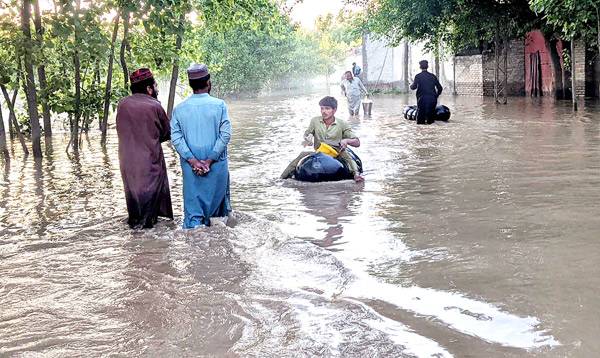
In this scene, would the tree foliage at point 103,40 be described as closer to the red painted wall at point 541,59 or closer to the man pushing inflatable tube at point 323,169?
the man pushing inflatable tube at point 323,169

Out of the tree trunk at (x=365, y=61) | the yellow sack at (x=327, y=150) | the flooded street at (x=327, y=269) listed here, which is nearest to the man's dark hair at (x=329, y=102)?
the yellow sack at (x=327, y=150)

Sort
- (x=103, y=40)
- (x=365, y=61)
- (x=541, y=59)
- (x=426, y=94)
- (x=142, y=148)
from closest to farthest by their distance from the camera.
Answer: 1. (x=142, y=148)
2. (x=103, y=40)
3. (x=426, y=94)
4. (x=541, y=59)
5. (x=365, y=61)

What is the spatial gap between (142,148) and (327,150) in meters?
3.44

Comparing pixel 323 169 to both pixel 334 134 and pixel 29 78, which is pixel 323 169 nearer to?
pixel 334 134

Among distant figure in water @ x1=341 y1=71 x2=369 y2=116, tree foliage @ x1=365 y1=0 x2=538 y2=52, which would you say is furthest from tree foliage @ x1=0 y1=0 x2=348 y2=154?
tree foliage @ x1=365 y1=0 x2=538 y2=52

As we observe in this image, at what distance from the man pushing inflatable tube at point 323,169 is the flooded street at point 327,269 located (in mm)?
211

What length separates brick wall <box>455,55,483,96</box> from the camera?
3366cm

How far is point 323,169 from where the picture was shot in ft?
33.2

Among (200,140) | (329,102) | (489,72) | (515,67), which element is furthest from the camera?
(489,72)

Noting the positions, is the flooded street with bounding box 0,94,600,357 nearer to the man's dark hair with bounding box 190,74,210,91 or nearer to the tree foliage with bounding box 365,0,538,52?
the man's dark hair with bounding box 190,74,210,91

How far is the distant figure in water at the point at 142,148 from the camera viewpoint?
7.45 meters

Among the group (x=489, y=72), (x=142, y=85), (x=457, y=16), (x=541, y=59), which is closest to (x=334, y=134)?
(x=142, y=85)

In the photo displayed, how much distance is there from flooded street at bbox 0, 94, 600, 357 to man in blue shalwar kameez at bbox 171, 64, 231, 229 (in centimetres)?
39

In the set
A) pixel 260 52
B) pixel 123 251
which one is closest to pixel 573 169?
pixel 123 251
